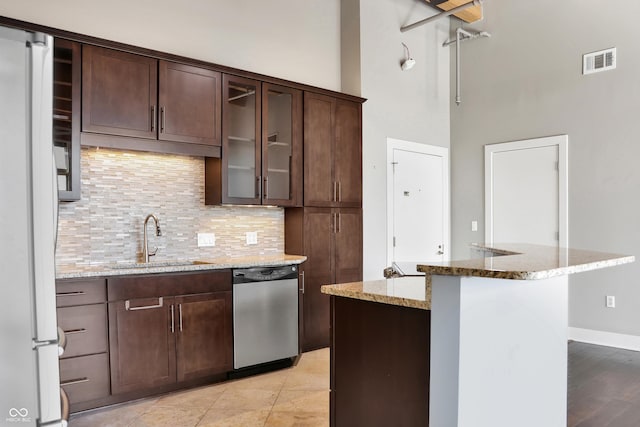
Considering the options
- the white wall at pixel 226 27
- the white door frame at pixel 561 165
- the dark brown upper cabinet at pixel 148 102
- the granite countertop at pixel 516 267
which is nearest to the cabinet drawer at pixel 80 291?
the dark brown upper cabinet at pixel 148 102

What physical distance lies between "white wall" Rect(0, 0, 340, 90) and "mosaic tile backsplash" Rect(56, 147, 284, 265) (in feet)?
3.15

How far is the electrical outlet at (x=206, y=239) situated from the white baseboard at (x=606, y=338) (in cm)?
380

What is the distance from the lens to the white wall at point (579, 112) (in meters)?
4.41

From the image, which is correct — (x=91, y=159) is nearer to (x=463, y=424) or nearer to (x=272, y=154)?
(x=272, y=154)

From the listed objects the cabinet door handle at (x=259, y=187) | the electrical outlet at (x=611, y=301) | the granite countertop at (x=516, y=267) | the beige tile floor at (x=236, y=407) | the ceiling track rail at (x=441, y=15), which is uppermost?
the ceiling track rail at (x=441, y=15)

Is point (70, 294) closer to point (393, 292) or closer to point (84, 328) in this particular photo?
point (84, 328)

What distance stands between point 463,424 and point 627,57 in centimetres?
440

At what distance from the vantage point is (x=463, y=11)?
536cm

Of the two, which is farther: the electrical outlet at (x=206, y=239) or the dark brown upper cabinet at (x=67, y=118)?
the electrical outlet at (x=206, y=239)

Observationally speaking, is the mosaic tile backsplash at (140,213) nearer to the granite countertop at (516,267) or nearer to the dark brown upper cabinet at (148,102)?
the dark brown upper cabinet at (148,102)

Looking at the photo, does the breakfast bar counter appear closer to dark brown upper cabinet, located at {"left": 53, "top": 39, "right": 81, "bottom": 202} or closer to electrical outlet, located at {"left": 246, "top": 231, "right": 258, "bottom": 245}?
dark brown upper cabinet, located at {"left": 53, "top": 39, "right": 81, "bottom": 202}

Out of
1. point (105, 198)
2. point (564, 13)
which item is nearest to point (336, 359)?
point (105, 198)

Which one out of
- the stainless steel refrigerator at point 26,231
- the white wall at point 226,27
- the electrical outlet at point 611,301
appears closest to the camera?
the stainless steel refrigerator at point 26,231

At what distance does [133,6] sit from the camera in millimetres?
3590
